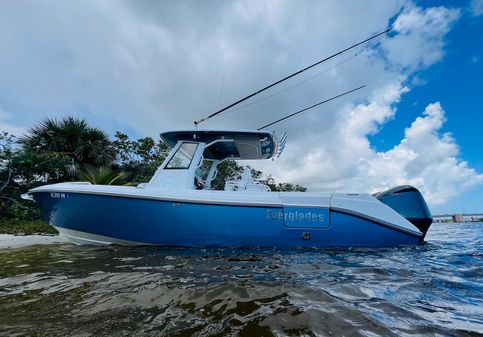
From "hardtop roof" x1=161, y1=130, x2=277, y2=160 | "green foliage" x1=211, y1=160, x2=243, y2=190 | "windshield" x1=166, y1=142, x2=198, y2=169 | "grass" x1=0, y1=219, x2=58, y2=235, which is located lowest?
"grass" x1=0, y1=219, x2=58, y2=235

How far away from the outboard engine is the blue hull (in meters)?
0.88

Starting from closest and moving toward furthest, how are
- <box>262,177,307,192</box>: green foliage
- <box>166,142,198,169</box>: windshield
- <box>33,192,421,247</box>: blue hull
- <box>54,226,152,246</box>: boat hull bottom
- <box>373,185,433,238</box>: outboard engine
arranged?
<box>33,192,421,247</box>: blue hull < <box>54,226,152,246</box>: boat hull bottom < <box>373,185,433,238</box>: outboard engine < <box>166,142,198,169</box>: windshield < <box>262,177,307,192</box>: green foliage

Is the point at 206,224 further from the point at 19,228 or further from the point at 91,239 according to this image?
the point at 19,228

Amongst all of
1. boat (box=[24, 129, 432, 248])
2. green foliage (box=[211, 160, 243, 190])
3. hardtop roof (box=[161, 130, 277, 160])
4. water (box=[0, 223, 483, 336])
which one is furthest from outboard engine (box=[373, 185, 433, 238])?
green foliage (box=[211, 160, 243, 190])

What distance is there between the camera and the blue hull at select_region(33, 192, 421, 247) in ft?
16.7

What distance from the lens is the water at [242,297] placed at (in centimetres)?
173

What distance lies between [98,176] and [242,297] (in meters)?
12.4

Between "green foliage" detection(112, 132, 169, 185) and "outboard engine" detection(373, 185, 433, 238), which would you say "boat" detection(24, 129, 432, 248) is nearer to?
"outboard engine" detection(373, 185, 433, 238)

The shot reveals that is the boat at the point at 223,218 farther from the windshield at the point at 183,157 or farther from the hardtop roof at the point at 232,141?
the hardtop roof at the point at 232,141

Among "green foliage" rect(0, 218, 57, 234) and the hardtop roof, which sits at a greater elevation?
the hardtop roof

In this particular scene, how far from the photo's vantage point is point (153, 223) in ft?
16.8

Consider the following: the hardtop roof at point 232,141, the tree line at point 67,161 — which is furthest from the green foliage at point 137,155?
the hardtop roof at point 232,141

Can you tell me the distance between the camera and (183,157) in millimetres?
6379

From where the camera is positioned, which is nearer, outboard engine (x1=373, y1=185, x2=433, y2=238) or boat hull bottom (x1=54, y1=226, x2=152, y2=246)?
boat hull bottom (x1=54, y1=226, x2=152, y2=246)
